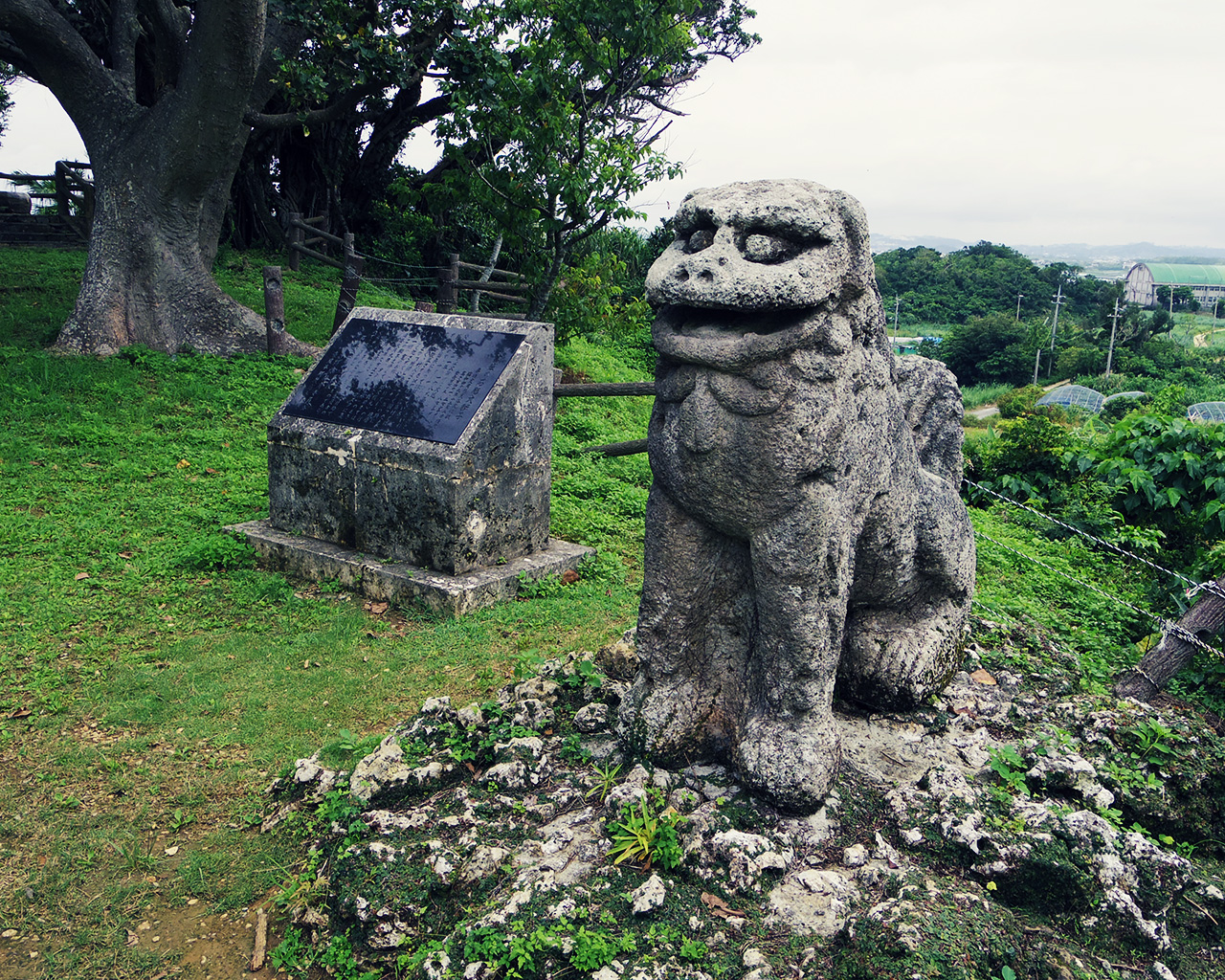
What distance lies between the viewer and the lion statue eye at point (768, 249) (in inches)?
104

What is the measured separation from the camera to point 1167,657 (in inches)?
180

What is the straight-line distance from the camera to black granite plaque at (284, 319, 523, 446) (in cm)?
559

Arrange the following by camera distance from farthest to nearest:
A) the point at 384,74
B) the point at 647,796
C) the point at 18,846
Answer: the point at 384,74, the point at 18,846, the point at 647,796

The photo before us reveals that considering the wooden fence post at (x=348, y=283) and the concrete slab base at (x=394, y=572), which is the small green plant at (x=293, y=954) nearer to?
the concrete slab base at (x=394, y=572)

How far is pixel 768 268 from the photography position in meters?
2.56

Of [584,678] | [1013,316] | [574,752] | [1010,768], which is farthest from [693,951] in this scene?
[1013,316]

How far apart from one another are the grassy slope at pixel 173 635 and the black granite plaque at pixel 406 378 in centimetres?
112

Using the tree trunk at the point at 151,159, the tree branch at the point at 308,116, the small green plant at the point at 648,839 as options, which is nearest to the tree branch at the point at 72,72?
the tree trunk at the point at 151,159

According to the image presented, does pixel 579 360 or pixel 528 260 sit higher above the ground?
Answer: pixel 528 260

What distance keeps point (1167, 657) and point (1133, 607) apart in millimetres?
1004

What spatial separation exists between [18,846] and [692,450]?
2.92m

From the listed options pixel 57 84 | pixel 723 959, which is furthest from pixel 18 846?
pixel 57 84

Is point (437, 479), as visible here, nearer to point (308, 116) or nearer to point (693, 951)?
point (693, 951)

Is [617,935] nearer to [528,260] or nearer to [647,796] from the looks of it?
[647,796]
